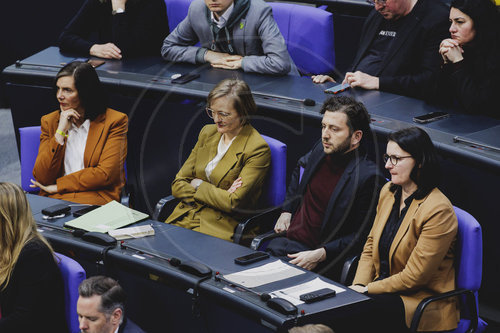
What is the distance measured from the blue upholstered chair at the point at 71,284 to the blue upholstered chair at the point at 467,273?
46.7 inches

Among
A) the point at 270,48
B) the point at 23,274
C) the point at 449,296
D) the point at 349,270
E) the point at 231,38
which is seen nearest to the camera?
the point at 23,274

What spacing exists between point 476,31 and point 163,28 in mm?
2047

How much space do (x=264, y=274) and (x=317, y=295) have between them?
27 cm

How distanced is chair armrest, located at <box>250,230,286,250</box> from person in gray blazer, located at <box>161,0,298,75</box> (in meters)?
1.22

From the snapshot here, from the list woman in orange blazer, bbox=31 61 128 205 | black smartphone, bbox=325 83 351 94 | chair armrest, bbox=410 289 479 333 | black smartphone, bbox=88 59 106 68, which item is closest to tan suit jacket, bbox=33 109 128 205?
woman in orange blazer, bbox=31 61 128 205

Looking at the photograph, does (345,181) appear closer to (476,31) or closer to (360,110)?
(360,110)

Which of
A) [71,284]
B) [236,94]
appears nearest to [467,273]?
[236,94]

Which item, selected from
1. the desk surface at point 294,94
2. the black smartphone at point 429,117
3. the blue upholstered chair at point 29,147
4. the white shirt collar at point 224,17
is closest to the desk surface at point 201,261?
the blue upholstered chair at point 29,147

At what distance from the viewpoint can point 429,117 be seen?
3328 millimetres

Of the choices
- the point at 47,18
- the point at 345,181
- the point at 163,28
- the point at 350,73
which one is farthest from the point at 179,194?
the point at 47,18

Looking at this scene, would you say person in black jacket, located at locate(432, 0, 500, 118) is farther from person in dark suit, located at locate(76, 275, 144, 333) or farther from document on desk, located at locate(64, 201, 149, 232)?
person in dark suit, located at locate(76, 275, 144, 333)

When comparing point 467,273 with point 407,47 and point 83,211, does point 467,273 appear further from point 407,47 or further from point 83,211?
point 83,211

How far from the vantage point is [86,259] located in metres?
3.03

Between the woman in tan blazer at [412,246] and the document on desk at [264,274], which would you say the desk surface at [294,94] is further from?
the document on desk at [264,274]
